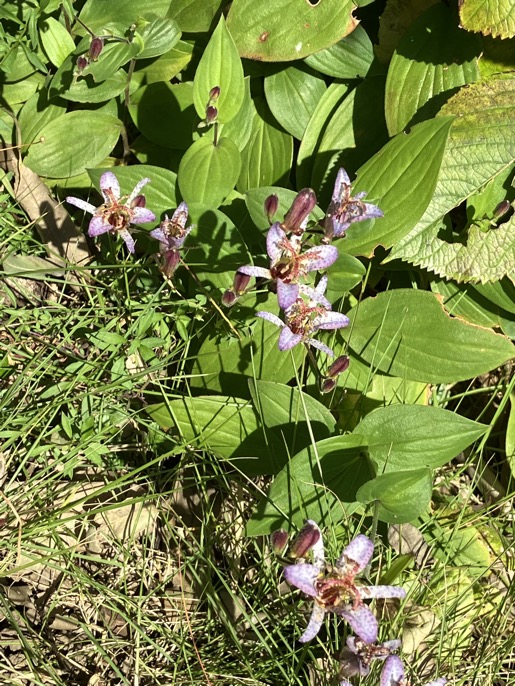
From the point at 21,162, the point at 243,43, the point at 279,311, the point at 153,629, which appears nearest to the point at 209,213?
the point at 279,311

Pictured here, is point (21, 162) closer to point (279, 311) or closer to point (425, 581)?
point (279, 311)

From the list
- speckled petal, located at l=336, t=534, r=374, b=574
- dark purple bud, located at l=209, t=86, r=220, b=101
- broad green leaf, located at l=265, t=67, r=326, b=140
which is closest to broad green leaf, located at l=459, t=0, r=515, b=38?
broad green leaf, located at l=265, t=67, r=326, b=140

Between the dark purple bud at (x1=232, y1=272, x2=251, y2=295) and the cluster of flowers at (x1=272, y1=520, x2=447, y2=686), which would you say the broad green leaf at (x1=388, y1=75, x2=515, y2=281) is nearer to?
the dark purple bud at (x1=232, y1=272, x2=251, y2=295)

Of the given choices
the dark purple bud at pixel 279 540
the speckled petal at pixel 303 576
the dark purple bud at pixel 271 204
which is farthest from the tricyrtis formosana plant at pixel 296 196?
the speckled petal at pixel 303 576

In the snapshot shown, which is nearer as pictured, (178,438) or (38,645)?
(38,645)

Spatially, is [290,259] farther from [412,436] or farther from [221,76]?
[221,76]

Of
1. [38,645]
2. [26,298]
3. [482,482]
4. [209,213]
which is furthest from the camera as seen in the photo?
[482,482]
